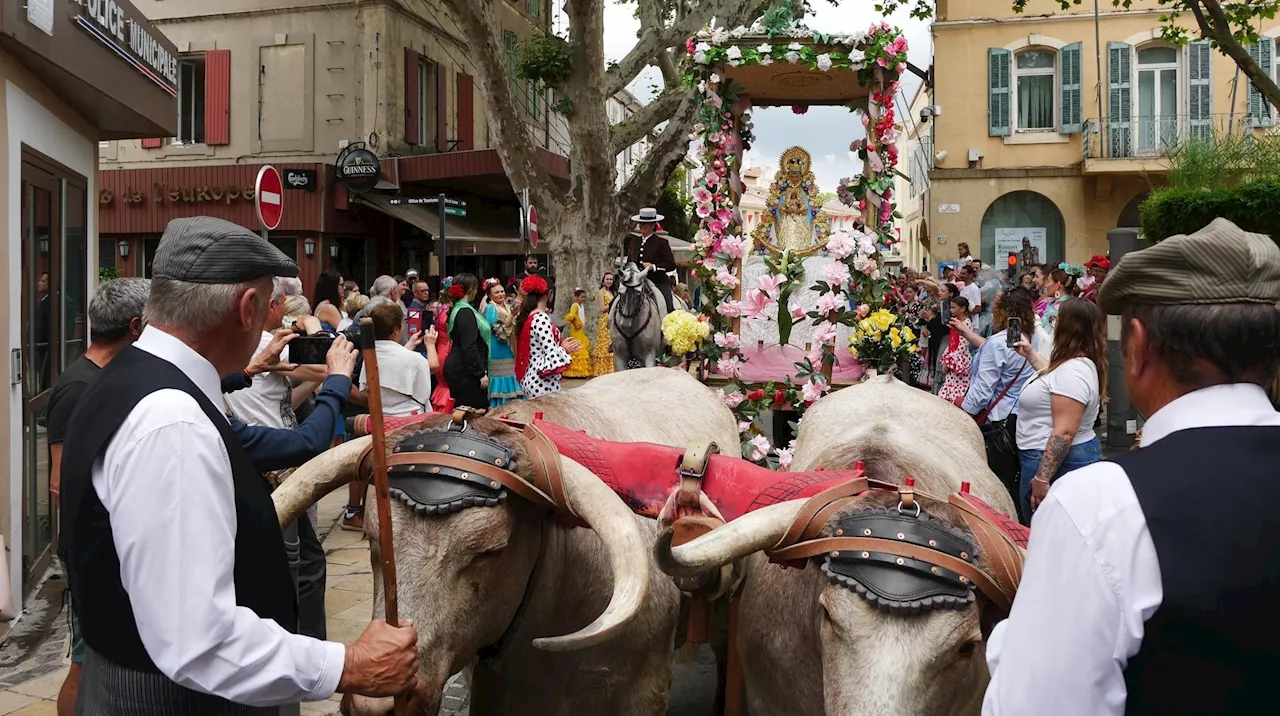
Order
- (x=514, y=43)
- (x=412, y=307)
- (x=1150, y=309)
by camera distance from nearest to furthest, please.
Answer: (x=1150, y=309)
(x=412, y=307)
(x=514, y=43)

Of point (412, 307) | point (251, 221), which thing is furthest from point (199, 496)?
Result: point (251, 221)

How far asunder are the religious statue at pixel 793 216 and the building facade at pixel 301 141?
1173 centimetres

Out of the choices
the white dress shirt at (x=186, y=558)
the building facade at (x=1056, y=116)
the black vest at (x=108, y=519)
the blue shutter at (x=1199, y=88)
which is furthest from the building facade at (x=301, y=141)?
the white dress shirt at (x=186, y=558)

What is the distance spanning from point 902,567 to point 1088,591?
3.03 feet

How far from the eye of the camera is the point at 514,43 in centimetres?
2447

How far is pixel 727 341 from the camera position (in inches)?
302

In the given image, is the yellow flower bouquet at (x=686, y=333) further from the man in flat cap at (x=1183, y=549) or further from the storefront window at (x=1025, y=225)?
the storefront window at (x=1025, y=225)

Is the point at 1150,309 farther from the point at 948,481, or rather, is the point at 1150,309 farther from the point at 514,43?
the point at 514,43

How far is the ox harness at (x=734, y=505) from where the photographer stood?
102 inches

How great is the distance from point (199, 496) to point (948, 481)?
251 cm

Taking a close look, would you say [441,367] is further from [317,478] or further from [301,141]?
[301,141]

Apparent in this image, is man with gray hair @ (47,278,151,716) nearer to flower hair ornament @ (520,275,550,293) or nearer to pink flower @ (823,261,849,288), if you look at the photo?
pink flower @ (823,261,849,288)

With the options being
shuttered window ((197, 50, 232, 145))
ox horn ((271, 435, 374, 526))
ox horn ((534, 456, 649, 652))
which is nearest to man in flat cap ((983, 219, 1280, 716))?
ox horn ((534, 456, 649, 652))

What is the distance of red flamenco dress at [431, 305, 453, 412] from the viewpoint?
9.25m
